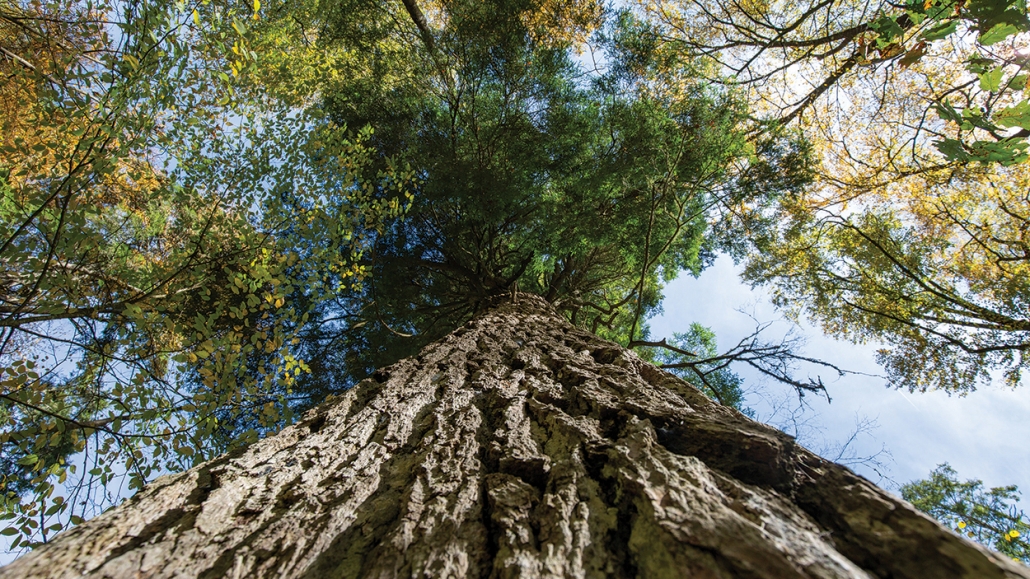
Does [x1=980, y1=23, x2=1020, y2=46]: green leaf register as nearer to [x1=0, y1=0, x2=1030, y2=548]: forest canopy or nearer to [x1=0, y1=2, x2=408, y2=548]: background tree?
[x1=0, y1=0, x2=1030, y2=548]: forest canopy

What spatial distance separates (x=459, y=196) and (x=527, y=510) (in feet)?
14.3

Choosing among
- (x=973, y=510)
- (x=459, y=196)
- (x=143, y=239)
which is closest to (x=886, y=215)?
(x=973, y=510)

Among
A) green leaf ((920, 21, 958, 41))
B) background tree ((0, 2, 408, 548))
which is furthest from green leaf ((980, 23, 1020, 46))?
background tree ((0, 2, 408, 548))

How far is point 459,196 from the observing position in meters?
4.89

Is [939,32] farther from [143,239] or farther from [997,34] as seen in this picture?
[143,239]

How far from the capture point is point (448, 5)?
5.35m

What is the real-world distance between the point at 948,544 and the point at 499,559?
679 millimetres

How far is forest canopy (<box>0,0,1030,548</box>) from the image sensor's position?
3029 mm

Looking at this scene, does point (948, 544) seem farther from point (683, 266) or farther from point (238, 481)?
point (683, 266)

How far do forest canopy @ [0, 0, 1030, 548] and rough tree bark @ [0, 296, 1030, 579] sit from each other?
1.64m

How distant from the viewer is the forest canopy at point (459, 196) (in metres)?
3.03

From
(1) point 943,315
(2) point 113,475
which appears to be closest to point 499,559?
(2) point 113,475

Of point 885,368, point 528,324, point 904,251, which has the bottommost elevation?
point 528,324

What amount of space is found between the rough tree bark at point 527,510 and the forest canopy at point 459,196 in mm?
1635
